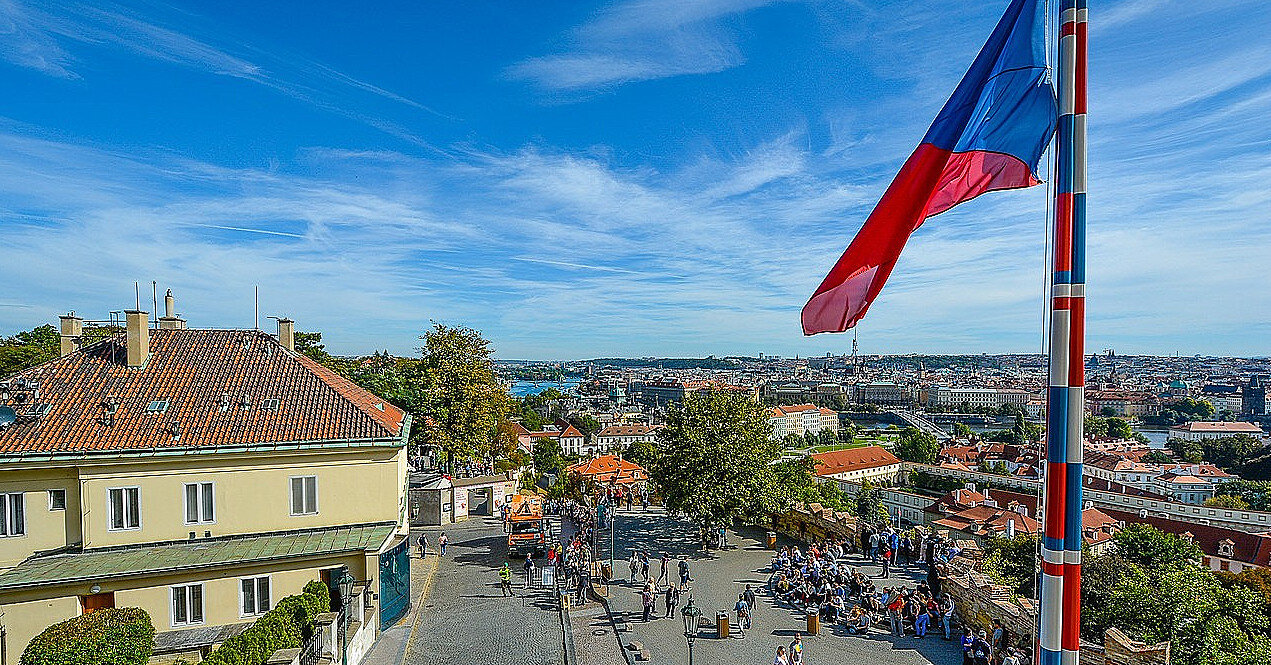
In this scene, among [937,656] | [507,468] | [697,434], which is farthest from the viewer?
[507,468]

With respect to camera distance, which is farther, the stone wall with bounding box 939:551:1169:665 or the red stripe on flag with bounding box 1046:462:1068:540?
the stone wall with bounding box 939:551:1169:665

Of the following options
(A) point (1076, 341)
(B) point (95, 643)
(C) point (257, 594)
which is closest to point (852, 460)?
(C) point (257, 594)

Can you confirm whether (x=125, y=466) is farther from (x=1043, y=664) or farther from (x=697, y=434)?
(x=1043, y=664)

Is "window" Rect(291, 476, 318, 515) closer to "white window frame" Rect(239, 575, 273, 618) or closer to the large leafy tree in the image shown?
"white window frame" Rect(239, 575, 273, 618)

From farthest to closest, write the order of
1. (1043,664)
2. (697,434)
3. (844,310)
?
(697,434)
(844,310)
(1043,664)

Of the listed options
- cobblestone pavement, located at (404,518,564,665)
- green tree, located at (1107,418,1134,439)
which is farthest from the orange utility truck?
green tree, located at (1107,418,1134,439)

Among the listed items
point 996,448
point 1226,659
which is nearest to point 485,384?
point 1226,659

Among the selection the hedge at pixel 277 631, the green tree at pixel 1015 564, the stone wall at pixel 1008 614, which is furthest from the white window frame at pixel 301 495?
the green tree at pixel 1015 564

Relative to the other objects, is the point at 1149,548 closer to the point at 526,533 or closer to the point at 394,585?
the point at 526,533
